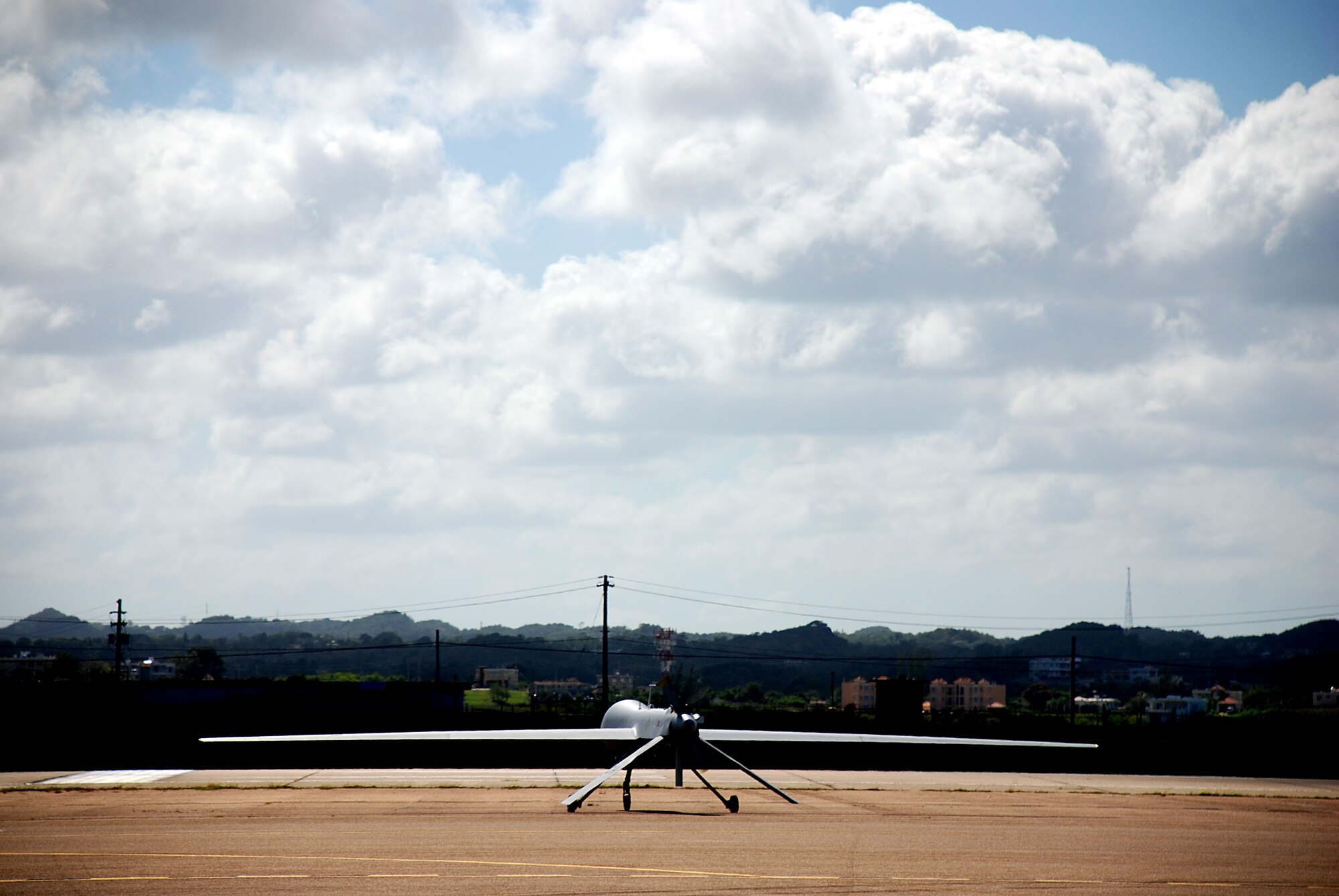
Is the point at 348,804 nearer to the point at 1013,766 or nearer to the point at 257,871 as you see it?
the point at 257,871

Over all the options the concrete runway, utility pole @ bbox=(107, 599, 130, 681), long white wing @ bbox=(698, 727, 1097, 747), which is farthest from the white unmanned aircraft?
utility pole @ bbox=(107, 599, 130, 681)

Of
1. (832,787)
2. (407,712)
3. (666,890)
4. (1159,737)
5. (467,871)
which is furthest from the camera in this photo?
(407,712)

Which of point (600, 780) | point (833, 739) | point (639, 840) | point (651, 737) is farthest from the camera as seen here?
point (651, 737)

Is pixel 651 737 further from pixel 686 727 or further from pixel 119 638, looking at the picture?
pixel 119 638

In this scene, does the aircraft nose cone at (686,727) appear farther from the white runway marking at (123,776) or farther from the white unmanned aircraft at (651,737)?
the white runway marking at (123,776)

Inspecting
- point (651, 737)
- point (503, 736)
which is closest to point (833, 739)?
point (651, 737)

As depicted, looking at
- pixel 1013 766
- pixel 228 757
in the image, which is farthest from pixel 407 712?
pixel 1013 766

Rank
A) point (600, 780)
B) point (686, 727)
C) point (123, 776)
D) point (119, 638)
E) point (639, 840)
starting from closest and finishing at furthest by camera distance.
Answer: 1. point (639, 840)
2. point (600, 780)
3. point (686, 727)
4. point (123, 776)
5. point (119, 638)
